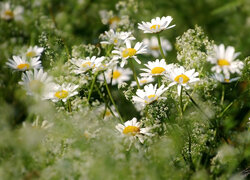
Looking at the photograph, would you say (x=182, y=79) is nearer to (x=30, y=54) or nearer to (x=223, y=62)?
(x=223, y=62)

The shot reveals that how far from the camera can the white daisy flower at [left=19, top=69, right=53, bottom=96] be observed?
3.73ft

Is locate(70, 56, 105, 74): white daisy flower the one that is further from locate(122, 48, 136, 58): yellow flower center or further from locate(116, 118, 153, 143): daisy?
locate(116, 118, 153, 143): daisy

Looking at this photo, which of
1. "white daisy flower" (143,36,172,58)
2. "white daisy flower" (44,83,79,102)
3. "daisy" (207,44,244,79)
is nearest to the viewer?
"daisy" (207,44,244,79)

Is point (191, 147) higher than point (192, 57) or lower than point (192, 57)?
lower

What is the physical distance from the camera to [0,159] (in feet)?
3.34

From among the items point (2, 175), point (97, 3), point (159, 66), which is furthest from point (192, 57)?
point (97, 3)

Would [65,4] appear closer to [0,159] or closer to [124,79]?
[124,79]

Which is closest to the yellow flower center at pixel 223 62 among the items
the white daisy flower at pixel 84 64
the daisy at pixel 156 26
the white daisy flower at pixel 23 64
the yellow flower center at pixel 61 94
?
the daisy at pixel 156 26

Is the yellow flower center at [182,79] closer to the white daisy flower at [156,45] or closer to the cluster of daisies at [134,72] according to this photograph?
the cluster of daisies at [134,72]

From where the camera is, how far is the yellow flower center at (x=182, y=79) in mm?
1085

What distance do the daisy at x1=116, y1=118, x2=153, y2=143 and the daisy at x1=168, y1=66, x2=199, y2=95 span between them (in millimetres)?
164

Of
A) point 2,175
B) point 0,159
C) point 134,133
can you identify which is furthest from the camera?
point 134,133

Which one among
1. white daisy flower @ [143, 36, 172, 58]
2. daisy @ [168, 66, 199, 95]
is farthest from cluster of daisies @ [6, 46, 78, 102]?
white daisy flower @ [143, 36, 172, 58]

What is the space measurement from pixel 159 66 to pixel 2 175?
0.62 meters
